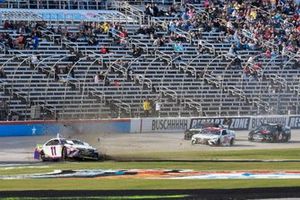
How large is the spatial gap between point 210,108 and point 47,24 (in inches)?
449

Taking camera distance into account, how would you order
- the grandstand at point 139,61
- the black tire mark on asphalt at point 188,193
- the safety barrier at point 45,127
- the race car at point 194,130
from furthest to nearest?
1. the race car at point 194,130
2. the grandstand at point 139,61
3. the safety barrier at point 45,127
4. the black tire mark on asphalt at point 188,193

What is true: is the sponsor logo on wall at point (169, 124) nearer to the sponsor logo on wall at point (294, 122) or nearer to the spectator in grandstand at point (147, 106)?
the spectator in grandstand at point (147, 106)

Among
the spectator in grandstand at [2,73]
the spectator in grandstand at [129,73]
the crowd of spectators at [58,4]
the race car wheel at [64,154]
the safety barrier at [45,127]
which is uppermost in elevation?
the crowd of spectators at [58,4]

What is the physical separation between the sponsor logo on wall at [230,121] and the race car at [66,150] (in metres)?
13.7

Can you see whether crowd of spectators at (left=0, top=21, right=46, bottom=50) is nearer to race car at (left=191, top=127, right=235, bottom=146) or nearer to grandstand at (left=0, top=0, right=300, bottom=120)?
grandstand at (left=0, top=0, right=300, bottom=120)

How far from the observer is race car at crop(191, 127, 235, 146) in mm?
42156

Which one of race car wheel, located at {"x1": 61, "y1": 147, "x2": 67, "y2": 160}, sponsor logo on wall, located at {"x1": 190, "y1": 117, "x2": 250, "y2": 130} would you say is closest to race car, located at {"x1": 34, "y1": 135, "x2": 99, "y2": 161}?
race car wheel, located at {"x1": 61, "y1": 147, "x2": 67, "y2": 160}

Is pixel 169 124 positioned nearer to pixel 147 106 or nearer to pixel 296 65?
pixel 147 106

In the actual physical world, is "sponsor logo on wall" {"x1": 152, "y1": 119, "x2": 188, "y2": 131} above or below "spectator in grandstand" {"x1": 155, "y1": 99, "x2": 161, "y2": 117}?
below

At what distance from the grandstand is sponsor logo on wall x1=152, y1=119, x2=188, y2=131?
2.52 feet

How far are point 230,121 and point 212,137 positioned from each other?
5590 millimetres

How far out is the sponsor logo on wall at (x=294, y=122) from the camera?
165ft

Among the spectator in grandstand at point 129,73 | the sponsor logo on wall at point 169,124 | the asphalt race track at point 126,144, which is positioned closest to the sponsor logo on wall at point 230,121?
the sponsor logo on wall at point 169,124

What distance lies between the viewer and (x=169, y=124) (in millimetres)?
46281
